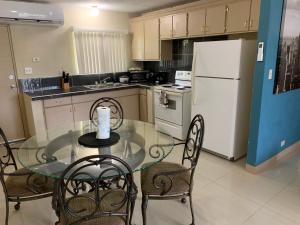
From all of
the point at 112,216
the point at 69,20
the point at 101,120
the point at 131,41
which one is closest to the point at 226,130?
the point at 101,120

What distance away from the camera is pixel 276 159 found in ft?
10.1

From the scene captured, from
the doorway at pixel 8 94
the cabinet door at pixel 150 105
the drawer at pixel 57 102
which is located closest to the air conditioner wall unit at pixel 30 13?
the doorway at pixel 8 94

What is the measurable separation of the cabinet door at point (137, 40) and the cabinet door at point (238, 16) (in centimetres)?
193

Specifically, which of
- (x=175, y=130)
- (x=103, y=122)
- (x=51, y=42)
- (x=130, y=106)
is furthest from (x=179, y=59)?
(x=103, y=122)

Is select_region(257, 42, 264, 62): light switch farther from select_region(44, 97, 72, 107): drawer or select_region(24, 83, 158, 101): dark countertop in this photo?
select_region(44, 97, 72, 107): drawer

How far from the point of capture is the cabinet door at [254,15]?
111 inches

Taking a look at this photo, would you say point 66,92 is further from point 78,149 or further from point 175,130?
point 78,149

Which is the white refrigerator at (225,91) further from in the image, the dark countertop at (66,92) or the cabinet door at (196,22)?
the dark countertop at (66,92)

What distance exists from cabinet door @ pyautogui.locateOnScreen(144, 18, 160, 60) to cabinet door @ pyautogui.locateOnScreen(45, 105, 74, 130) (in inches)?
73.2

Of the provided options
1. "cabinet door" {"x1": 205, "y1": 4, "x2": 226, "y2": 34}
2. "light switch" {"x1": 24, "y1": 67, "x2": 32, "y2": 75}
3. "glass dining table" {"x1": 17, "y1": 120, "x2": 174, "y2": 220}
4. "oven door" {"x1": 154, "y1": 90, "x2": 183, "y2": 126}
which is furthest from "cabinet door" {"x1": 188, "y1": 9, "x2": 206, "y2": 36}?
"light switch" {"x1": 24, "y1": 67, "x2": 32, "y2": 75}

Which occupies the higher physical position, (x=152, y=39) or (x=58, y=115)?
(x=152, y=39)

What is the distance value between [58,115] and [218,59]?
103 inches

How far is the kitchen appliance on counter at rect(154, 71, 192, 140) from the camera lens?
12.0ft

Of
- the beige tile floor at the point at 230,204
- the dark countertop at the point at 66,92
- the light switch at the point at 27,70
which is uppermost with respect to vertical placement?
the light switch at the point at 27,70
